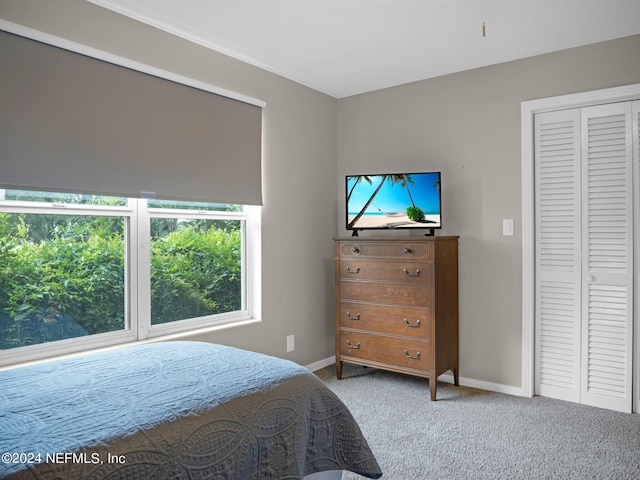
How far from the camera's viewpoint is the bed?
1.15 meters

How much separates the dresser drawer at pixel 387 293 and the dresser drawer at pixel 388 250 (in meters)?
0.22

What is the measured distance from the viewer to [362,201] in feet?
12.0

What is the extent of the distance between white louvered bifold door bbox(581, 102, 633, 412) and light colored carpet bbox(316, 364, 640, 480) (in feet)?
0.72

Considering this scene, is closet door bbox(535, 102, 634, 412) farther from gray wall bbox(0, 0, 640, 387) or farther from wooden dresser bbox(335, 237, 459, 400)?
wooden dresser bbox(335, 237, 459, 400)

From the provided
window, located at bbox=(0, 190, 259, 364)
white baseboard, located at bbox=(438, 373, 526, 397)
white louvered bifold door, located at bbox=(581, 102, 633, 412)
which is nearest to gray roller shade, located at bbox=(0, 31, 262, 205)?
window, located at bbox=(0, 190, 259, 364)

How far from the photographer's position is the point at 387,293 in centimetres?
340

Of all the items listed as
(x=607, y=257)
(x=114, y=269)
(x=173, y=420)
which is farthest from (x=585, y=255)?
(x=114, y=269)

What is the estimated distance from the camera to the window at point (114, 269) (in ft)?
7.51

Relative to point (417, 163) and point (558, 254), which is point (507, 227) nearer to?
point (558, 254)

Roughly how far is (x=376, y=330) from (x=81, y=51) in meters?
2.56

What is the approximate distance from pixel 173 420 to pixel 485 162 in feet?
9.54

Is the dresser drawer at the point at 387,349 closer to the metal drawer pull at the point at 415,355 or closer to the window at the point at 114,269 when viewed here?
the metal drawer pull at the point at 415,355

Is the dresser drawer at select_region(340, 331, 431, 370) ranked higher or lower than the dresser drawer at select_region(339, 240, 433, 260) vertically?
lower

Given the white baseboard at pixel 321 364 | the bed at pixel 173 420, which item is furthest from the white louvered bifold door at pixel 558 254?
the bed at pixel 173 420
